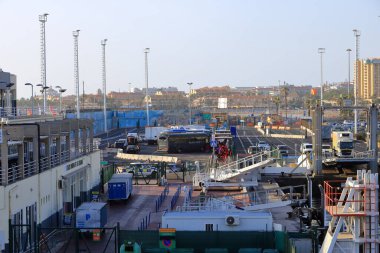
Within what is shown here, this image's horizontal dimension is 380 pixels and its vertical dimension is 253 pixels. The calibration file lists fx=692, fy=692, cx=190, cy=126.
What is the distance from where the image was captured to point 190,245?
20.9m

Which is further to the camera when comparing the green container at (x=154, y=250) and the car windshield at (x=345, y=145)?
the car windshield at (x=345, y=145)

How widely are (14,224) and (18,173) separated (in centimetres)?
209

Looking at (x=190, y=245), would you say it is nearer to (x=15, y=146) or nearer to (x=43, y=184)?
(x=43, y=184)

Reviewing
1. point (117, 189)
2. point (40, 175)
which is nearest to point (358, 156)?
point (117, 189)

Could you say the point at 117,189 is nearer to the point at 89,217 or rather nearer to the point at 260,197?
the point at 260,197

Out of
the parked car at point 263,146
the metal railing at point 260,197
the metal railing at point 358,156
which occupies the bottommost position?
the metal railing at point 260,197

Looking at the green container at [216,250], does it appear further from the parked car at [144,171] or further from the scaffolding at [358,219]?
the parked car at [144,171]

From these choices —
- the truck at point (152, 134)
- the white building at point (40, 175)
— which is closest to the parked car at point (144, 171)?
the white building at point (40, 175)

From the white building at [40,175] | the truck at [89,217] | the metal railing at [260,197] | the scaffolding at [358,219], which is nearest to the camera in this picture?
the scaffolding at [358,219]

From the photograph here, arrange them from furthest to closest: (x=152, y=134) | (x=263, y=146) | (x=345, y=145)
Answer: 1. (x=152, y=134)
2. (x=263, y=146)
3. (x=345, y=145)

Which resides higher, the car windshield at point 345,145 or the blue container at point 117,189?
the car windshield at point 345,145

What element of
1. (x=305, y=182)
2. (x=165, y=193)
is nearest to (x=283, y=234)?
(x=165, y=193)

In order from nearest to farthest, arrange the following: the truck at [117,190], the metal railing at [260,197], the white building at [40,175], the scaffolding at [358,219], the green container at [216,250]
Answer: the scaffolding at [358,219]
the green container at [216,250]
the white building at [40,175]
the metal railing at [260,197]
the truck at [117,190]

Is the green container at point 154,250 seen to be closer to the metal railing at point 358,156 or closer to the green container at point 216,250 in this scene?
the green container at point 216,250
